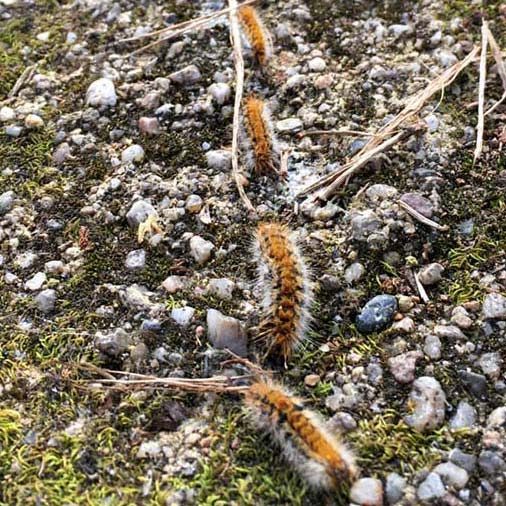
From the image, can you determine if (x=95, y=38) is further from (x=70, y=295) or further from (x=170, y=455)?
(x=170, y=455)

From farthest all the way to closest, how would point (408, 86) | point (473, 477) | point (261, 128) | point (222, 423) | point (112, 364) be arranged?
point (408, 86)
point (261, 128)
point (112, 364)
point (222, 423)
point (473, 477)

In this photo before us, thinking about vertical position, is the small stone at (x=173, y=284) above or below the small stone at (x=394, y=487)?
above

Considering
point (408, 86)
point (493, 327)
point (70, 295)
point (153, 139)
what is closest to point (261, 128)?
point (153, 139)

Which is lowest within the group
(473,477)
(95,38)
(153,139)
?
(473,477)

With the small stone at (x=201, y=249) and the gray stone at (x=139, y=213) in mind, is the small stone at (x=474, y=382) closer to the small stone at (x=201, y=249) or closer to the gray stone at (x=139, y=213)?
the small stone at (x=201, y=249)

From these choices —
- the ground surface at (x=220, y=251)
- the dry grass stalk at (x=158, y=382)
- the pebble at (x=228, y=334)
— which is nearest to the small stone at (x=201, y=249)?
the ground surface at (x=220, y=251)

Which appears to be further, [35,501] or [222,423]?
[222,423]

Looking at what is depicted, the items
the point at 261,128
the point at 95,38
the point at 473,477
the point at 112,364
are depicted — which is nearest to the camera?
the point at 473,477

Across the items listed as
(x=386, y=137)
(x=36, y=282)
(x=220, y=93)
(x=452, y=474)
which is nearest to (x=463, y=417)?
(x=452, y=474)
